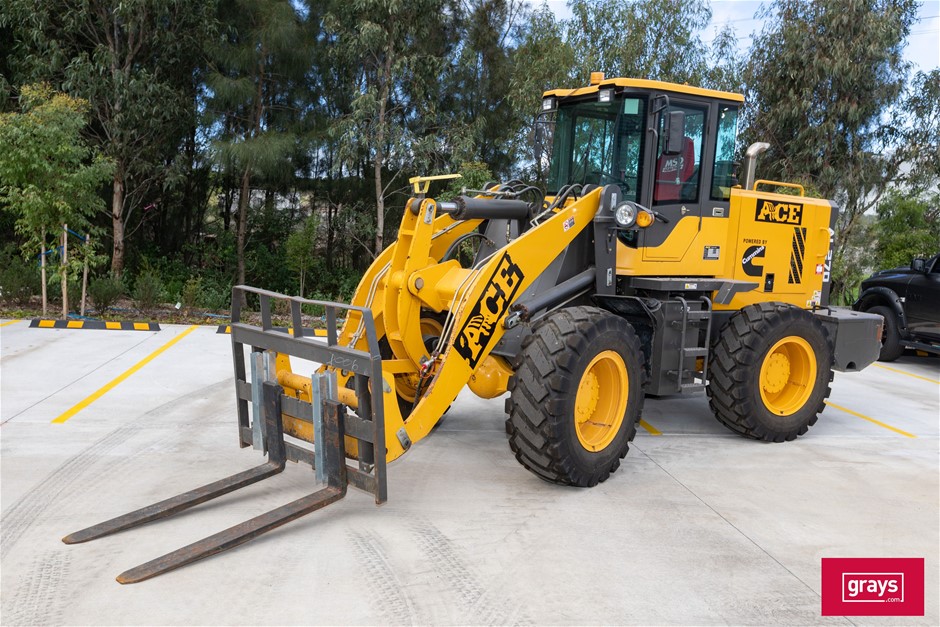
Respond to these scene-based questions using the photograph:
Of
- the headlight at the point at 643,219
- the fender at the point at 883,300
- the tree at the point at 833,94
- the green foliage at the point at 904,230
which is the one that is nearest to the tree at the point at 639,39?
the tree at the point at 833,94

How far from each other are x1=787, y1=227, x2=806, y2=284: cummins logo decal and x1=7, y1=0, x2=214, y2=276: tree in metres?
12.8

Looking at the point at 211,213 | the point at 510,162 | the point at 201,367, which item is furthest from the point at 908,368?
the point at 211,213

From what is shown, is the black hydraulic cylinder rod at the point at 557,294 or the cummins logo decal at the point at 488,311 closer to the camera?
the cummins logo decal at the point at 488,311

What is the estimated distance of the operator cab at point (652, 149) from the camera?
5824mm

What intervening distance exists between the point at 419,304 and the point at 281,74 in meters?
13.7

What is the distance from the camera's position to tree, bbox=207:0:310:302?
1603 centimetres

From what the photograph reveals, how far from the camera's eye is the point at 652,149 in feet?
19.1

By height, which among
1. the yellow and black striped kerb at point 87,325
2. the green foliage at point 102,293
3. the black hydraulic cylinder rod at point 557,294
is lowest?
the yellow and black striped kerb at point 87,325

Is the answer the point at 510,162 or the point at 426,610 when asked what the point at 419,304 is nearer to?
the point at 426,610

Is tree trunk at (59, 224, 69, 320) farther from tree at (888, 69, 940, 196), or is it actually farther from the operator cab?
tree at (888, 69, 940, 196)

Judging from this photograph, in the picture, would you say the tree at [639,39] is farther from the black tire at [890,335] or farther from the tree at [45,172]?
the tree at [45,172]

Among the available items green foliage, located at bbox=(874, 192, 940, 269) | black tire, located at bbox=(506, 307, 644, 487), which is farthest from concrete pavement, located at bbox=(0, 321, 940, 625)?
green foliage, located at bbox=(874, 192, 940, 269)

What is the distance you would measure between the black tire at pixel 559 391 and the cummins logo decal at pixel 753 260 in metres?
2.02

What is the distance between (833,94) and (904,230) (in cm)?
356
